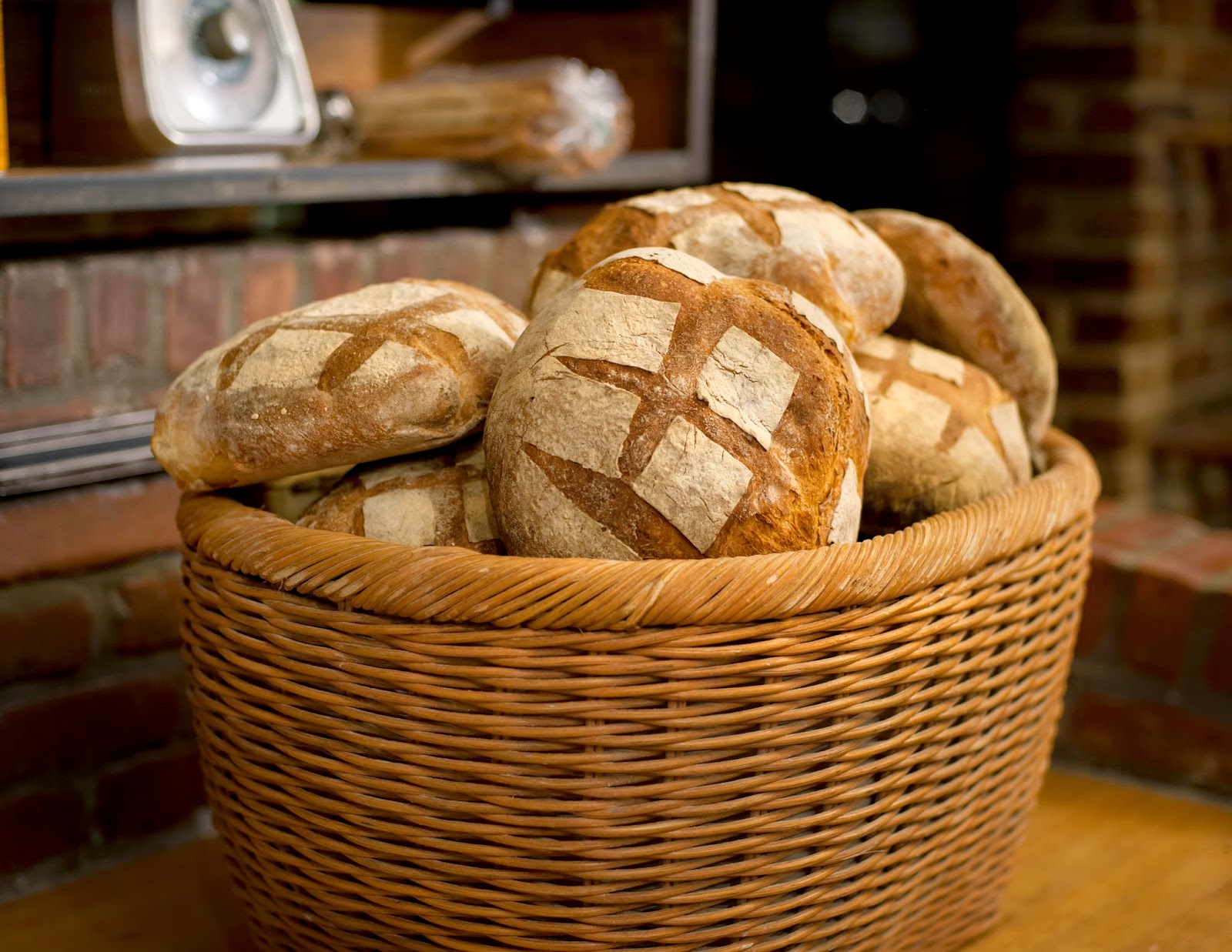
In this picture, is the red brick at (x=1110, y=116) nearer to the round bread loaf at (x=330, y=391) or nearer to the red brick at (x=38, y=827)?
the round bread loaf at (x=330, y=391)

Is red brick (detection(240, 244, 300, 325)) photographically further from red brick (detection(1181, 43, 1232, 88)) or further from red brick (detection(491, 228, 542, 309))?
red brick (detection(1181, 43, 1232, 88))

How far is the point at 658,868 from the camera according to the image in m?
0.81

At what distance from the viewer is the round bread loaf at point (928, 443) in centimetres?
104

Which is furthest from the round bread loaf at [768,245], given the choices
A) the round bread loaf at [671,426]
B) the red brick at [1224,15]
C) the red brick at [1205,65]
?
the red brick at [1224,15]

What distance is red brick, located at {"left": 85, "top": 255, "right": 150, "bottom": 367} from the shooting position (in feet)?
4.18

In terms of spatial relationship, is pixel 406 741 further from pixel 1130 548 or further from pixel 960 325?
pixel 1130 548

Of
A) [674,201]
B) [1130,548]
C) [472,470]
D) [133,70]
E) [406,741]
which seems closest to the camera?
[406,741]

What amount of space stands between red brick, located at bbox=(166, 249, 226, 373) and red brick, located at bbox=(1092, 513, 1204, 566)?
41.2 inches

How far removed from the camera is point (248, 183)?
4.40ft

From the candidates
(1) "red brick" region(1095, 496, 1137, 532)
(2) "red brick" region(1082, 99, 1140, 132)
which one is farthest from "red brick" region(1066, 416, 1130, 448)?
(1) "red brick" region(1095, 496, 1137, 532)

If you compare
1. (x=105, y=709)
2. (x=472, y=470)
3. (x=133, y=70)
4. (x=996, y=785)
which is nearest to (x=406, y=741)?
(x=472, y=470)

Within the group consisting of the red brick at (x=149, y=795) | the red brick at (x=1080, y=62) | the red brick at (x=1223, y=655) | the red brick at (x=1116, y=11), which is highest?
the red brick at (x=1116, y=11)

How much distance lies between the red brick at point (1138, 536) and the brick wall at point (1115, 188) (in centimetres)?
75

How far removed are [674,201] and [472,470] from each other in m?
0.31
